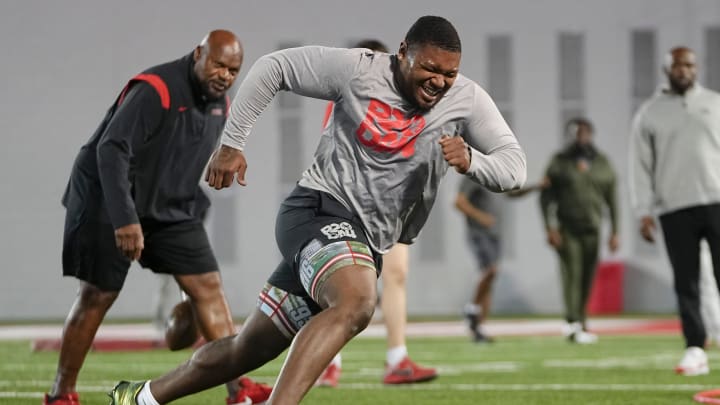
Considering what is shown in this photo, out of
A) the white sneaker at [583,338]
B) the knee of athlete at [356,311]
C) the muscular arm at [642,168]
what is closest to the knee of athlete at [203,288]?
the knee of athlete at [356,311]

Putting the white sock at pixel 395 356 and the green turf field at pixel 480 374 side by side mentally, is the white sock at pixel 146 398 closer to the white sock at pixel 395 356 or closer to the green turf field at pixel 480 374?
the green turf field at pixel 480 374

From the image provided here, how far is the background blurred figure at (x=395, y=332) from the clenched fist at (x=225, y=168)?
3.01 meters

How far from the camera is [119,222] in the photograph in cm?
597

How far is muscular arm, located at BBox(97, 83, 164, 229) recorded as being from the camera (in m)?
5.98

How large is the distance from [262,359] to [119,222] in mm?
1244

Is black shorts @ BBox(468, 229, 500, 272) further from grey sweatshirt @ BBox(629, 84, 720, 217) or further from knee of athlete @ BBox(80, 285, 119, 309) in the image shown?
knee of athlete @ BBox(80, 285, 119, 309)

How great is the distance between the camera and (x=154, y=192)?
6426 mm

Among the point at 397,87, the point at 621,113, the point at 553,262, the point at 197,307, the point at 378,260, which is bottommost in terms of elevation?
the point at 553,262

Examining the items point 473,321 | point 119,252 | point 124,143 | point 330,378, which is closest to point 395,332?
point 330,378

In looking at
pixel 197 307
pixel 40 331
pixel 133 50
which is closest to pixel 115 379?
pixel 197 307

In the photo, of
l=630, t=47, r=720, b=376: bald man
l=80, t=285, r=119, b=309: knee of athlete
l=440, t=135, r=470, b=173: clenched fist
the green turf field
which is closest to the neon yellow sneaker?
l=80, t=285, r=119, b=309: knee of athlete

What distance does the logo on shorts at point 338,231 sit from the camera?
4.89 meters

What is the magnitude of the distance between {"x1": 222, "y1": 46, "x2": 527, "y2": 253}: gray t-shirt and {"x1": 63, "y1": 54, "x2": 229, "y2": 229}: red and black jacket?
1.18 meters

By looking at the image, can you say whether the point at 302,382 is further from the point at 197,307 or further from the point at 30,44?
the point at 30,44
